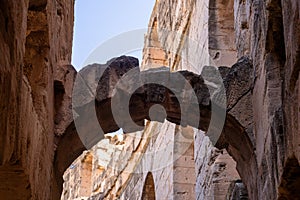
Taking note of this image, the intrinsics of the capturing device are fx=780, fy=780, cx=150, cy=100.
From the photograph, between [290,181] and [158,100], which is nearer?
[290,181]

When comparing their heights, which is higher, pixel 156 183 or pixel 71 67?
pixel 71 67

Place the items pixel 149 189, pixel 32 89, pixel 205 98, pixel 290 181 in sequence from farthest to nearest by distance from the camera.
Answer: pixel 149 189 → pixel 205 98 → pixel 32 89 → pixel 290 181

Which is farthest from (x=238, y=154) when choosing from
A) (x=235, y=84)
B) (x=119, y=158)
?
(x=119, y=158)

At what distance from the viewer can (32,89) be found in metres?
6.20

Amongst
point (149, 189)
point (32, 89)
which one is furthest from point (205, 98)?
point (149, 189)

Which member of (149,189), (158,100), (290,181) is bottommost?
(149,189)

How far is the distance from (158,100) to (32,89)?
130cm

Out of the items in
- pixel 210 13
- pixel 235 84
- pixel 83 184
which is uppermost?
pixel 210 13

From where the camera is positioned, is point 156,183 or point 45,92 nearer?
point 45,92

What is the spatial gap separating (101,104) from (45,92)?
0.75m

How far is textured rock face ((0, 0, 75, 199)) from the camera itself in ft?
13.5

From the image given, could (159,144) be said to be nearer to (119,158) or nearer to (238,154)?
(119,158)

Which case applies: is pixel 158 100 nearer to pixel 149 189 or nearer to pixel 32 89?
pixel 32 89

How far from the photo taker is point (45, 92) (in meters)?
6.32
